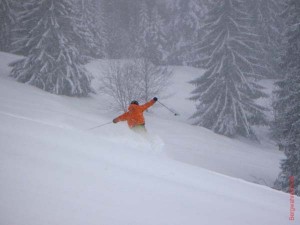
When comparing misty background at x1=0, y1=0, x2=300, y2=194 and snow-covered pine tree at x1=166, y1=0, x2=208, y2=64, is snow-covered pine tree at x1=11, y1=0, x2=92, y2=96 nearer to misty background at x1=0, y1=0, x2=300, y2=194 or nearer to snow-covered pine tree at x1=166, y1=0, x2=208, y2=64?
misty background at x1=0, y1=0, x2=300, y2=194

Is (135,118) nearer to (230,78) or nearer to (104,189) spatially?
(104,189)

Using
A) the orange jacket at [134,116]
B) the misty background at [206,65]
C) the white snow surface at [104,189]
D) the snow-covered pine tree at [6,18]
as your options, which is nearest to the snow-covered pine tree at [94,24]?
the snow-covered pine tree at [6,18]

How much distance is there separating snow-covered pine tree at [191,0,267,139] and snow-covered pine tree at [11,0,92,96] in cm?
1057

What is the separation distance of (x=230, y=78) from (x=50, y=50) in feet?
45.1

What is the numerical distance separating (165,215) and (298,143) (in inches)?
438

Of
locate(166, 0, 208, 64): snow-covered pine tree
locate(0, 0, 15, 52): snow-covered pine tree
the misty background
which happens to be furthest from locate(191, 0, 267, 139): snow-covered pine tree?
locate(0, 0, 15, 52): snow-covered pine tree

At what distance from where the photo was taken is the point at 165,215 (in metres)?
3.55

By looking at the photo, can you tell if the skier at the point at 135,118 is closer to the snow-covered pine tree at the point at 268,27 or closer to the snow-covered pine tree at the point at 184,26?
the snow-covered pine tree at the point at 268,27

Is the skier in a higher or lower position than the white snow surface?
lower

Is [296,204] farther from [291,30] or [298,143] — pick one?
[291,30]

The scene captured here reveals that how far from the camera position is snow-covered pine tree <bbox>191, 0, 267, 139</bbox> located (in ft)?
77.5

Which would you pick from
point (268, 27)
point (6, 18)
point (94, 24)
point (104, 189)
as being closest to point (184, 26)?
point (268, 27)

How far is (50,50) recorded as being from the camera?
22.0 metres

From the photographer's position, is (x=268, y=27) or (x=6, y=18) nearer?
(x=6, y=18)
